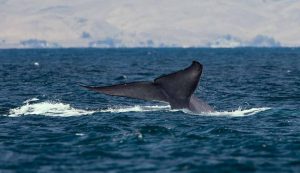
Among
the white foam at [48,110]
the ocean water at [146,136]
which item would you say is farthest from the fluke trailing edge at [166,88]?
the white foam at [48,110]

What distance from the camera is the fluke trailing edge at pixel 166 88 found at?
74.2 ft

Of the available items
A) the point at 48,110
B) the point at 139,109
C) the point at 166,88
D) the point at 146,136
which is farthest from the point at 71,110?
the point at 146,136

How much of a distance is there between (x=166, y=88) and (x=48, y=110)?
22.8 feet

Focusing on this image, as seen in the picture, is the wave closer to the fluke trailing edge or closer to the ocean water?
the ocean water

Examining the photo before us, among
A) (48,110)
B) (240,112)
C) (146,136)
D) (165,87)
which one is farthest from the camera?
(48,110)

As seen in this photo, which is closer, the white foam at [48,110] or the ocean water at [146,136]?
the ocean water at [146,136]

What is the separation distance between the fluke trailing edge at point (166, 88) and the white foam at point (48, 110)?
16.0ft

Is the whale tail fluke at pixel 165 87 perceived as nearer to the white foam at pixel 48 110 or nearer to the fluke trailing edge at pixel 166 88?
the fluke trailing edge at pixel 166 88

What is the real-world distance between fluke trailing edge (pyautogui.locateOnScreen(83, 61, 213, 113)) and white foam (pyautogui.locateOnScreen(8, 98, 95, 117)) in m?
4.88

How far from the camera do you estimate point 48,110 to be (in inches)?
1136

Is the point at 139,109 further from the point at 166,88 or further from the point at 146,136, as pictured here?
the point at 146,136

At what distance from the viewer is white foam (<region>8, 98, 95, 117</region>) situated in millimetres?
27844

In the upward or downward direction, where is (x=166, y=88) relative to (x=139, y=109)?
upward

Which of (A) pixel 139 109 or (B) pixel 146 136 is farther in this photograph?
(A) pixel 139 109
